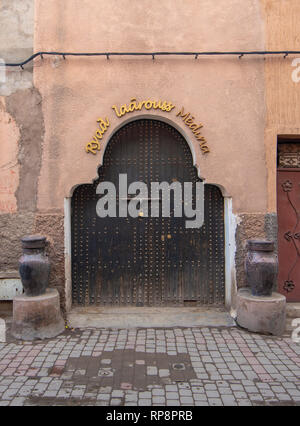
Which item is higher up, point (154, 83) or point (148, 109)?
point (154, 83)

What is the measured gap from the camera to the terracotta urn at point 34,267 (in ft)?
14.8

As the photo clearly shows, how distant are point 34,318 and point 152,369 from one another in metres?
1.71

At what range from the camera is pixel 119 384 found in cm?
334

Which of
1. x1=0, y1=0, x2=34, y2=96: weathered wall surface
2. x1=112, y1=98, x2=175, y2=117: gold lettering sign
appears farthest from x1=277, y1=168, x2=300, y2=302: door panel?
x1=0, y1=0, x2=34, y2=96: weathered wall surface

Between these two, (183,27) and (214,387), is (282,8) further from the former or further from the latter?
(214,387)

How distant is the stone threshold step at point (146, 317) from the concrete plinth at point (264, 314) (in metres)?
0.34

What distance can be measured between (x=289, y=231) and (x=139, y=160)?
102 inches

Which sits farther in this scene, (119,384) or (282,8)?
(282,8)

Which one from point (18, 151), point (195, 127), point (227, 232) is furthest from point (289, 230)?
point (18, 151)

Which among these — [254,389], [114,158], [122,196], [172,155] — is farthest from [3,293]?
[254,389]

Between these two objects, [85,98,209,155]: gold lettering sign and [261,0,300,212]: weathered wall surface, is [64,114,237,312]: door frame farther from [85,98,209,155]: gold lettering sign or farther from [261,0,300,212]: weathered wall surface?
[261,0,300,212]: weathered wall surface

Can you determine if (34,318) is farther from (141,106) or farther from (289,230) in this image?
(289,230)

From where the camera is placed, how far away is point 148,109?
16.6ft

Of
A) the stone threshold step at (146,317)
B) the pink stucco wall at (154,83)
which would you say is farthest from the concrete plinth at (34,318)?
the pink stucco wall at (154,83)
